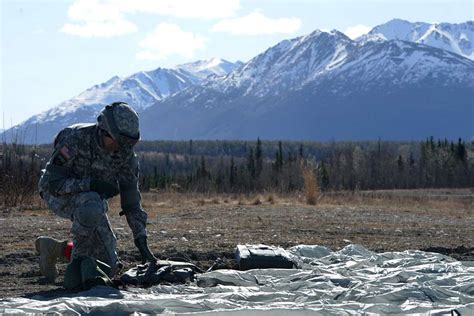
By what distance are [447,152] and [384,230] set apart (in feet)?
259

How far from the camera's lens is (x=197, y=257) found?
7.95 metres

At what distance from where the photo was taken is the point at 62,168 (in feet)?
20.8

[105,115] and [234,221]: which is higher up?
[105,115]

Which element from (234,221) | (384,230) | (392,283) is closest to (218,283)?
(392,283)

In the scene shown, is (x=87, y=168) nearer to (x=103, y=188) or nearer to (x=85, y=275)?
(x=103, y=188)

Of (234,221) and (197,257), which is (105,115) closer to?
(197,257)

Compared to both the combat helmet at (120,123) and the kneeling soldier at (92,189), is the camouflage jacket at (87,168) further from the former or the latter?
the combat helmet at (120,123)

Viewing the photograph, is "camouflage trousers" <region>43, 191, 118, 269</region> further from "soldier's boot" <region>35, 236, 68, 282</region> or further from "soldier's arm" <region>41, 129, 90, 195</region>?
"soldier's boot" <region>35, 236, 68, 282</region>

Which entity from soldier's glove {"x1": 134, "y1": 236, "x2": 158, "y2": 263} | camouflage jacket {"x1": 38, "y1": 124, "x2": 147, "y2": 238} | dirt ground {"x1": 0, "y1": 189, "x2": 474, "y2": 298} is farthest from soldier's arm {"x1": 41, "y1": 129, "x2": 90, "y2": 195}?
dirt ground {"x1": 0, "y1": 189, "x2": 474, "y2": 298}

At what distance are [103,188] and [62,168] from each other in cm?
39

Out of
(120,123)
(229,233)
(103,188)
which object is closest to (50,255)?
(103,188)

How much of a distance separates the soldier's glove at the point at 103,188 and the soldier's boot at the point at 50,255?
0.72 m

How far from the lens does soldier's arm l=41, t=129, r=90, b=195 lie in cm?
621

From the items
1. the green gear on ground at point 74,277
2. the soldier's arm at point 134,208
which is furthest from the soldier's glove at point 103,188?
the green gear on ground at point 74,277
